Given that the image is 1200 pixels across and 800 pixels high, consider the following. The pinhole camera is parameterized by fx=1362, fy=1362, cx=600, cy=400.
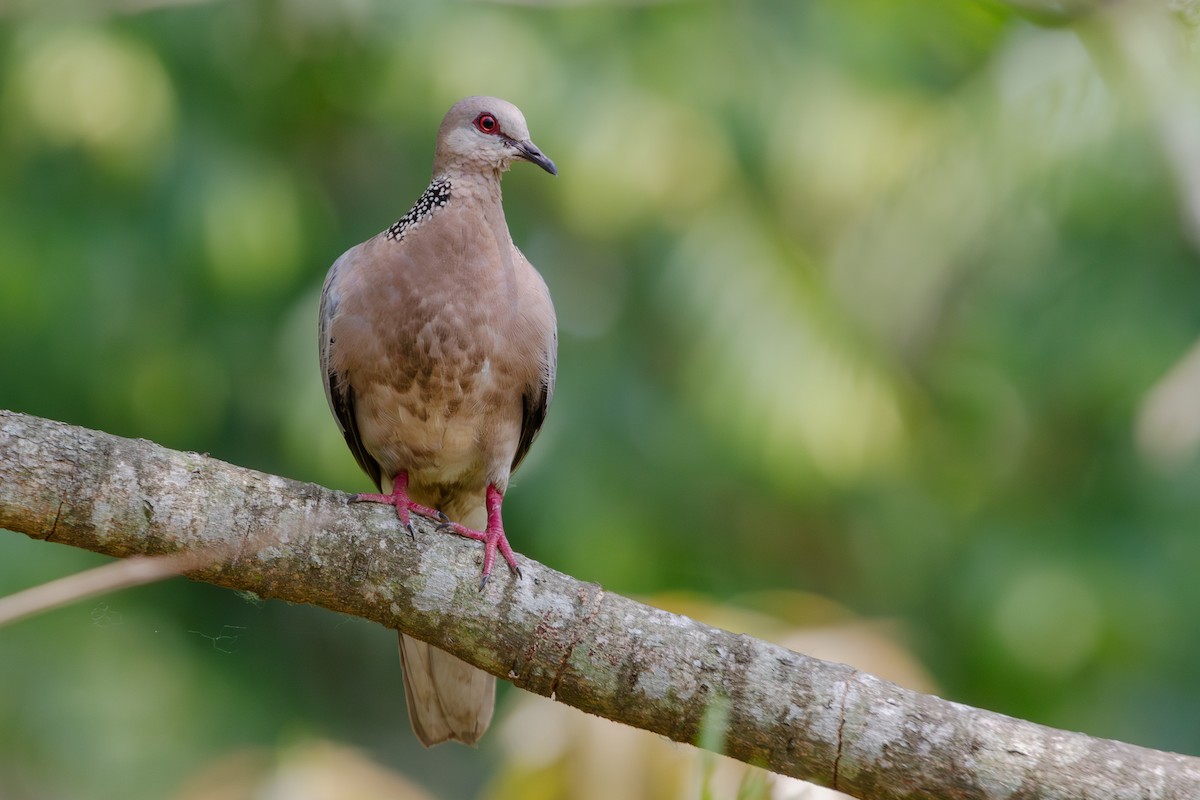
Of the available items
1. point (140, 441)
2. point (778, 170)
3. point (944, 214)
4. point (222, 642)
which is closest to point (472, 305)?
point (140, 441)

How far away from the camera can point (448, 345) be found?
3.49 metres

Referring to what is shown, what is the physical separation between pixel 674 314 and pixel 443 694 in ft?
14.9

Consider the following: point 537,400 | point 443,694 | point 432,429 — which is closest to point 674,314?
point 537,400

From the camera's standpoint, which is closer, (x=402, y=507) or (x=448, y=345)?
(x=402, y=507)

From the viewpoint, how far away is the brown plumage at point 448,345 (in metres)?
3.51

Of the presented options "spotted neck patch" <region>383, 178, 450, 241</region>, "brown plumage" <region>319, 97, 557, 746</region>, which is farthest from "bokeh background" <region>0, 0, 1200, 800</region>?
"spotted neck patch" <region>383, 178, 450, 241</region>

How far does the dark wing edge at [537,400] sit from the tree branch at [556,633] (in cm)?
85

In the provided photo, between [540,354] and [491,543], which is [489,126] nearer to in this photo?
[540,354]

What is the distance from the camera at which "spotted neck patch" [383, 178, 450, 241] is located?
12.0ft

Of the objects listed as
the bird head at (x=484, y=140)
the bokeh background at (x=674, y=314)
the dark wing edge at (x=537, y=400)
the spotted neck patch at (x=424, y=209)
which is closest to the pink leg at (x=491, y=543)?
the dark wing edge at (x=537, y=400)

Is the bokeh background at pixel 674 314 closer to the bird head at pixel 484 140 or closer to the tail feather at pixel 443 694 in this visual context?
the tail feather at pixel 443 694

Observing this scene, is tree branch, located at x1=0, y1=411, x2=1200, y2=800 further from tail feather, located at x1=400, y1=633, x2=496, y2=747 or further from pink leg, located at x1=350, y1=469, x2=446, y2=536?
tail feather, located at x1=400, y1=633, x2=496, y2=747

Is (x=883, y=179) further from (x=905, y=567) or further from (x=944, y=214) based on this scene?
(x=905, y=567)

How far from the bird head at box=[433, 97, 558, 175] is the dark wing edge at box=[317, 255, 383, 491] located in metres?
0.43
